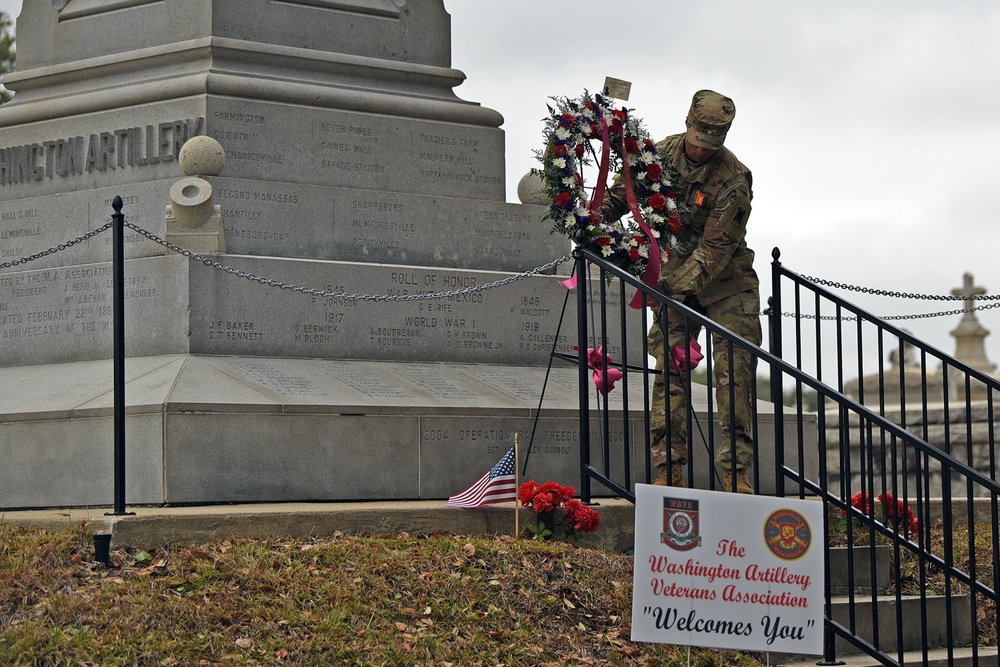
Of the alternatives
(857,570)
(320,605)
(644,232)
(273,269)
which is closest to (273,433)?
(273,269)

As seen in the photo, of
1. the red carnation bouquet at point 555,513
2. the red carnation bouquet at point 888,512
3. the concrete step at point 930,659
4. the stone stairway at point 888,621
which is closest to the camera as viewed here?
the concrete step at point 930,659

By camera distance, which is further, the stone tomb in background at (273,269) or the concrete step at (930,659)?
the stone tomb in background at (273,269)

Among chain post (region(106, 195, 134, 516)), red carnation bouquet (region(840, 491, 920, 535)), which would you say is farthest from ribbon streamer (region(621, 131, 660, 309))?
chain post (region(106, 195, 134, 516))

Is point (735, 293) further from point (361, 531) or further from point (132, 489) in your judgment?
point (132, 489)

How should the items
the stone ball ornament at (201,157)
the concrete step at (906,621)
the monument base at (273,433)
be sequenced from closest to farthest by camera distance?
the concrete step at (906,621), the monument base at (273,433), the stone ball ornament at (201,157)

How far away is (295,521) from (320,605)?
94cm

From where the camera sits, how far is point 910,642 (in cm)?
796

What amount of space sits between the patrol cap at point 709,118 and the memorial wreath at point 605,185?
0.94 feet

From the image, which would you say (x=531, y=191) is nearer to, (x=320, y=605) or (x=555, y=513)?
(x=555, y=513)

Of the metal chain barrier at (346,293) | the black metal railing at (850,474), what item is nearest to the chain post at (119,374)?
the metal chain barrier at (346,293)

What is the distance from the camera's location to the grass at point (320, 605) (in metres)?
6.47

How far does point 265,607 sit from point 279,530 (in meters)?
0.94

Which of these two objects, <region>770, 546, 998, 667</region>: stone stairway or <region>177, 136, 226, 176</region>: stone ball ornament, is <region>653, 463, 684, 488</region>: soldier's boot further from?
<region>177, 136, 226, 176</region>: stone ball ornament

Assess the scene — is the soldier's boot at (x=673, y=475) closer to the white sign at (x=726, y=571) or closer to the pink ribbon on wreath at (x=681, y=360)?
the pink ribbon on wreath at (x=681, y=360)
